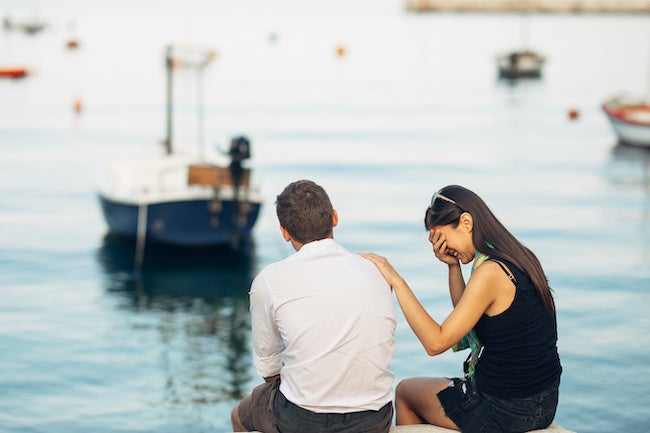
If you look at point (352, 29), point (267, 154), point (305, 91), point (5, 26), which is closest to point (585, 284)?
point (267, 154)

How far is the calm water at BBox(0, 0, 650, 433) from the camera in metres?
11.5

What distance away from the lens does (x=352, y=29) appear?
14488 cm

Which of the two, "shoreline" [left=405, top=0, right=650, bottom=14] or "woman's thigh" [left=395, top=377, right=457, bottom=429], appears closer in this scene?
"woman's thigh" [left=395, top=377, right=457, bottom=429]

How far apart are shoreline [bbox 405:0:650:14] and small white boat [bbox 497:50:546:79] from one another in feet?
287

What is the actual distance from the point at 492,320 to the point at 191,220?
42.5 feet

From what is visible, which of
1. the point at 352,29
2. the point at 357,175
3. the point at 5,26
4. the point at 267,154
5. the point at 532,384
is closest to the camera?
the point at 532,384

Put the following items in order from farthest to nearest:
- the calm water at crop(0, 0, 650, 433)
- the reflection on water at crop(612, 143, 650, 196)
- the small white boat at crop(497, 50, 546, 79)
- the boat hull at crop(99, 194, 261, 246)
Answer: the small white boat at crop(497, 50, 546, 79), the reflection on water at crop(612, 143, 650, 196), the boat hull at crop(99, 194, 261, 246), the calm water at crop(0, 0, 650, 433)

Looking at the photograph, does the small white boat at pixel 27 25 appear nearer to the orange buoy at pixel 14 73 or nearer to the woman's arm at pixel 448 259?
A: the orange buoy at pixel 14 73

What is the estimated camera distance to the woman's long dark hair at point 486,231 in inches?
161

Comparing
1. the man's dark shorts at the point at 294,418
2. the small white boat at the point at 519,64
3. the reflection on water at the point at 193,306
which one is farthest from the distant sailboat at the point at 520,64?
the man's dark shorts at the point at 294,418

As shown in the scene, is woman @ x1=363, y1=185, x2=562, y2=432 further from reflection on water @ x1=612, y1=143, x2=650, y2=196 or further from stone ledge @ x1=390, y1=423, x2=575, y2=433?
reflection on water @ x1=612, y1=143, x2=650, y2=196

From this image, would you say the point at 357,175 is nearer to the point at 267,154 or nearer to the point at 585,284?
the point at 267,154

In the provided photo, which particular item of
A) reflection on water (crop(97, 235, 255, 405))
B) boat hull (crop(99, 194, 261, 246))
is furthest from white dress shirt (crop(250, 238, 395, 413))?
boat hull (crop(99, 194, 261, 246))

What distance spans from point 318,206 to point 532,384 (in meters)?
1.23
